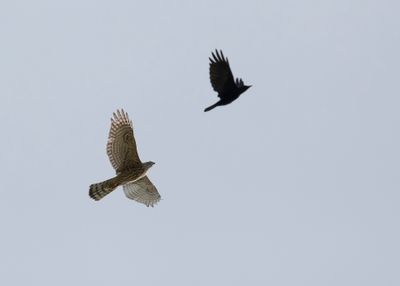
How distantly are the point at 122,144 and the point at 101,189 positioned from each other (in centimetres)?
159

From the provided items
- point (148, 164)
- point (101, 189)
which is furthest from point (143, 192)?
point (101, 189)

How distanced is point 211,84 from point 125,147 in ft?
10.5

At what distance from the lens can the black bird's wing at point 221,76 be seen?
65.6 m

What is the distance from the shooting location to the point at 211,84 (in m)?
66.0

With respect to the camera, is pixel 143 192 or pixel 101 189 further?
pixel 143 192

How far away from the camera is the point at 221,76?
65.8 meters

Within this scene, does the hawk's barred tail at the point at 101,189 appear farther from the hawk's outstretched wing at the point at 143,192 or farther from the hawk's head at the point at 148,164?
the hawk's outstretched wing at the point at 143,192

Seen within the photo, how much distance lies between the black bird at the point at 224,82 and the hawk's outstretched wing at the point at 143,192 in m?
3.40

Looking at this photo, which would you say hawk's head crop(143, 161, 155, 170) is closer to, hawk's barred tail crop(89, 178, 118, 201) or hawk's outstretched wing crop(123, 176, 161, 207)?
hawk's outstretched wing crop(123, 176, 161, 207)

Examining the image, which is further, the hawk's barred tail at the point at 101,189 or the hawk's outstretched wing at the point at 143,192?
the hawk's outstretched wing at the point at 143,192

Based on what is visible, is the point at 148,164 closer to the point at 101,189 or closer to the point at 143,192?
the point at 143,192

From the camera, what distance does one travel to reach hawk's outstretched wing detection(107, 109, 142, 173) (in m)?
66.5

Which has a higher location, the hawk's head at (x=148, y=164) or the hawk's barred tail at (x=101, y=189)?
the hawk's head at (x=148, y=164)

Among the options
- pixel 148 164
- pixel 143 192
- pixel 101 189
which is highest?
pixel 148 164
